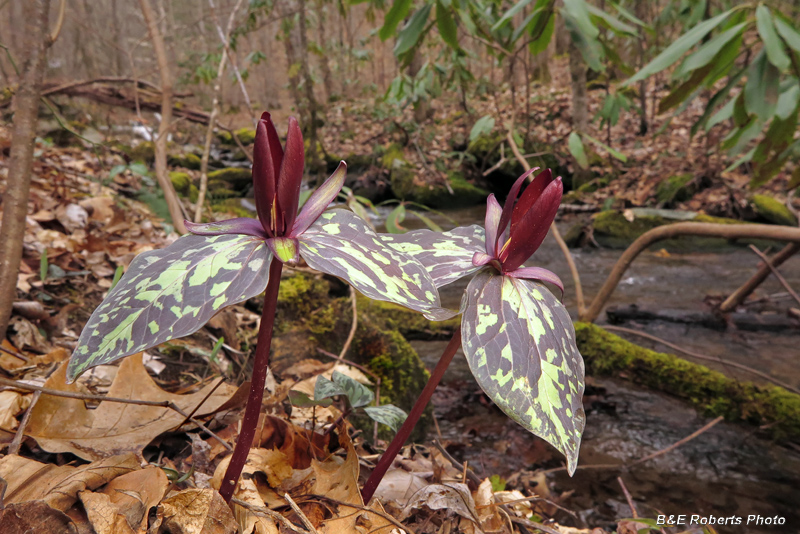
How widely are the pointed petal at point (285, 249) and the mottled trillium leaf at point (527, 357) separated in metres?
0.21

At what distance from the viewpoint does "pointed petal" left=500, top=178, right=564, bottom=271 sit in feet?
1.88

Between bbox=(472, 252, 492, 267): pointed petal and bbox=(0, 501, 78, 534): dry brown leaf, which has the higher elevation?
bbox=(472, 252, 492, 267): pointed petal

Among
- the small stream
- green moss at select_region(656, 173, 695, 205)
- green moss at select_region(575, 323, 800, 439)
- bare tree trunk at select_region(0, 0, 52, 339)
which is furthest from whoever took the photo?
green moss at select_region(656, 173, 695, 205)

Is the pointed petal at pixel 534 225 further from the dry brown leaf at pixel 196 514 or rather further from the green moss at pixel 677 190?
the green moss at pixel 677 190

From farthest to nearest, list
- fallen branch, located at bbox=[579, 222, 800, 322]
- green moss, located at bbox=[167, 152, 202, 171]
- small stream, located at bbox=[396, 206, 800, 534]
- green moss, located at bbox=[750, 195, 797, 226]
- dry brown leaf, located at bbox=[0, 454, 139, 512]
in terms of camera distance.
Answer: green moss, located at bbox=[167, 152, 202, 171] → green moss, located at bbox=[750, 195, 797, 226] → small stream, located at bbox=[396, 206, 800, 534] → fallen branch, located at bbox=[579, 222, 800, 322] → dry brown leaf, located at bbox=[0, 454, 139, 512]

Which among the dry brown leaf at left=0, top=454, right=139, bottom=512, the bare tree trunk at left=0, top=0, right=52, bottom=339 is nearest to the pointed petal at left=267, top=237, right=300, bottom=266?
the dry brown leaf at left=0, top=454, right=139, bottom=512

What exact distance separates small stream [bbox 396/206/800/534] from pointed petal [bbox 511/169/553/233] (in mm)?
1146

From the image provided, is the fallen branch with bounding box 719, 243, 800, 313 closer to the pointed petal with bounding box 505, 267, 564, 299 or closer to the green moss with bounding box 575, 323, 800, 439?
the green moss with bounding box 575, 323, 800, 439

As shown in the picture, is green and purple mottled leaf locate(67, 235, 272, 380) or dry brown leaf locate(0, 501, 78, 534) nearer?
green and purple mottled leaf locate(67, 235, 272, 380)

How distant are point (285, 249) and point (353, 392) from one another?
477mm

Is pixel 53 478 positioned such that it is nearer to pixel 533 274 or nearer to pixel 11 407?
pixel 11 407

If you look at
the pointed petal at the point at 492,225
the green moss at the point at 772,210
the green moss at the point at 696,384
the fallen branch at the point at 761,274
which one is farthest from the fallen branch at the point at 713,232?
the green moss at the point at 772,210

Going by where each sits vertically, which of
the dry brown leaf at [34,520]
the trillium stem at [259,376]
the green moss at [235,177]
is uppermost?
the trillium stem at [259,376]

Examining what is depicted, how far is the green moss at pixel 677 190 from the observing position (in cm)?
616
